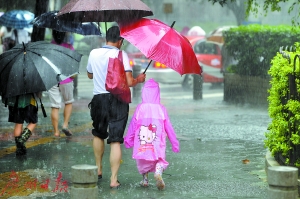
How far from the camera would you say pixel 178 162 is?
32.6 ft

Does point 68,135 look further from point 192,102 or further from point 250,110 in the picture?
point 192,102

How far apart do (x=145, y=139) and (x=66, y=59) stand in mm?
2145

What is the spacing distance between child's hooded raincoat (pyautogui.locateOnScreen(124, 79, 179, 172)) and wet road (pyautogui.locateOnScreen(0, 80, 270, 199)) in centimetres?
39

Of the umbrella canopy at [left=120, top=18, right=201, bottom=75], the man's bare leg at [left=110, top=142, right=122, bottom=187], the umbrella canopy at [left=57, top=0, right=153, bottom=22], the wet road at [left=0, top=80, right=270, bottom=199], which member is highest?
the umbrella canopy at [left=57, top=0, right=153, bottom=22]

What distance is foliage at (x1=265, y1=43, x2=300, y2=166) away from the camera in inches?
303

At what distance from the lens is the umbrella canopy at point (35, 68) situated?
9.52m

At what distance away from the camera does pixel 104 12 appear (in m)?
9.05

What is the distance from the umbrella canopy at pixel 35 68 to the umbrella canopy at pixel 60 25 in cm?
106

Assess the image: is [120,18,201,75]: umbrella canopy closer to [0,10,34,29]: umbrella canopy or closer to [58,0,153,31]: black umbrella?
[58,0,153,31]: black umbrella

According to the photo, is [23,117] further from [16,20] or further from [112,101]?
[16,20]

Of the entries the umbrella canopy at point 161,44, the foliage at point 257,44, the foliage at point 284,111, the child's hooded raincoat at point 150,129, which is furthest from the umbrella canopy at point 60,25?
the foliage at point 257,44

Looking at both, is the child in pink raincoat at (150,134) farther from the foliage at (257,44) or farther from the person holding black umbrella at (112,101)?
the foliage at (257,44)

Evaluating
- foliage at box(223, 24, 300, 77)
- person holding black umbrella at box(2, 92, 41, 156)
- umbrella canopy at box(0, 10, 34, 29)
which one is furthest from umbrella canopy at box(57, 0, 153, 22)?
umbrella canopy at box(0, 10, 34, 29)

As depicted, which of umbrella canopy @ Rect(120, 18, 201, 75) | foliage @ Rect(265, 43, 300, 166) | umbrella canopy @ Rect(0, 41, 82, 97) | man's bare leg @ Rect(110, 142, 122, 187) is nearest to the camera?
foliage @ Rect(265, 43, 300, 166)
